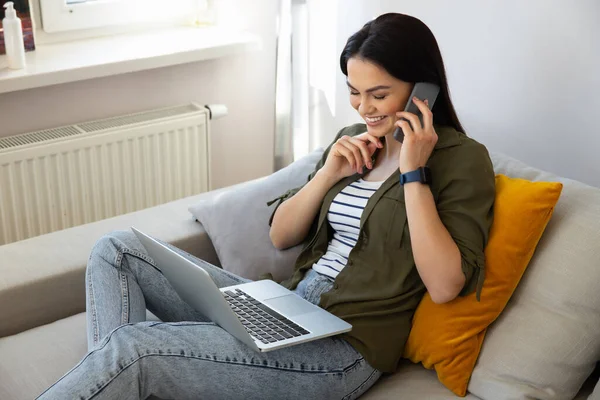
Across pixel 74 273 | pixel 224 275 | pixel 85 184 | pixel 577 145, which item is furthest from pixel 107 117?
pixel 577 145

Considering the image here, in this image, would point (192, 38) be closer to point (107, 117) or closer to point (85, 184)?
point (107, 117)

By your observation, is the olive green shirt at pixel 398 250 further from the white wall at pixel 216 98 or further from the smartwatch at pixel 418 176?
the white wall at pixel 216 98

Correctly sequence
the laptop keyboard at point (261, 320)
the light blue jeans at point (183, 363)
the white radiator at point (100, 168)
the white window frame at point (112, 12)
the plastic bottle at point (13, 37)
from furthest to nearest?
the white window frame at point (112, 12)
the white radiator at point (100, 168)
the plastic bottle at point (13, 37)
the laptop keyboard at point (261, 320)
the light blue jeans at point (183, 363)

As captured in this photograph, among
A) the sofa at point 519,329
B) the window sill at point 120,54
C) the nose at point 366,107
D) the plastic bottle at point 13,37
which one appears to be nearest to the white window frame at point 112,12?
the window sill at point 120,54

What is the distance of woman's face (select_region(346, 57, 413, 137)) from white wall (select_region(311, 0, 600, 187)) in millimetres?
455

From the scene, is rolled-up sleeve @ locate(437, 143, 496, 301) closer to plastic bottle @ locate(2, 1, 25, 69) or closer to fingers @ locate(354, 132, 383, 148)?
fingers @ locate(354, 132, 383, 148)

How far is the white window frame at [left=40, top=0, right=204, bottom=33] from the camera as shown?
Answer: 2.66m

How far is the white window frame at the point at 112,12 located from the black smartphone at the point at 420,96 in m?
1.39

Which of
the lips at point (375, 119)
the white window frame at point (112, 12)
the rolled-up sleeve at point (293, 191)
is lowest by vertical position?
the rolled-up sleeve at point (293, 191)

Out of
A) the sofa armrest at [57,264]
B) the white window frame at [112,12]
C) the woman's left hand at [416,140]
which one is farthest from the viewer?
the white window frame at [112,12]

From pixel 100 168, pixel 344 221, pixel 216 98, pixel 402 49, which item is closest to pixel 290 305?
pixel 344 221

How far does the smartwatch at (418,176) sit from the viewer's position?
1655mm

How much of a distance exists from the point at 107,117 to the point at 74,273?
34.4 inches

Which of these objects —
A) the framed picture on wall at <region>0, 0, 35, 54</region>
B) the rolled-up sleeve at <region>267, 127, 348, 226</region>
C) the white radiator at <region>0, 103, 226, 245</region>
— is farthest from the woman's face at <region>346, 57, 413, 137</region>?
the framed picture on wall at <region>0, 0, 35, 54</region>
